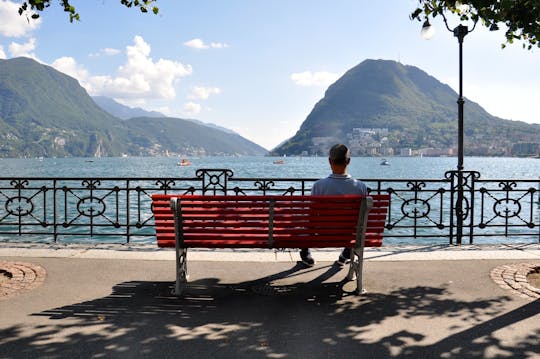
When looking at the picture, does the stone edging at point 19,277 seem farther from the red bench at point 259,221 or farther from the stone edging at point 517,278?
the stone edging at point 517,278

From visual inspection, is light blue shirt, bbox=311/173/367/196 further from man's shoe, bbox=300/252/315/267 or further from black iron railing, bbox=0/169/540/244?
black iron railing, bbox=0/169/540/244

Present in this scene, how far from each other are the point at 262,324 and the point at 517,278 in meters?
3.48

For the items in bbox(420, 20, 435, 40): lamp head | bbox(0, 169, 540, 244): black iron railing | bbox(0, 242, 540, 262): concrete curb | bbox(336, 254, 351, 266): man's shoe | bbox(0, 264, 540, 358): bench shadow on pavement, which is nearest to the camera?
bbox(0, 264, 540, 358): bench shadow on pavement

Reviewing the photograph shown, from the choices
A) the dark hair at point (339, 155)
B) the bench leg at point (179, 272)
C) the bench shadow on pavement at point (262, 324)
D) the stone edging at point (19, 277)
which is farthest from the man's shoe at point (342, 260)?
the stone edging at point (19, 277)

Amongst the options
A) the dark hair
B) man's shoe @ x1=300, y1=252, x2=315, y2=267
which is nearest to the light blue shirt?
the dark hair

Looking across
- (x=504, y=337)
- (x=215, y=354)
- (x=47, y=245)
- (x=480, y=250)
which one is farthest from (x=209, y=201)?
(x=480, y=250)

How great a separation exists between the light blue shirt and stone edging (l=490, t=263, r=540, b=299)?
1.99 m

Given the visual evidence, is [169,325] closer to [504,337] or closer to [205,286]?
[205,286]

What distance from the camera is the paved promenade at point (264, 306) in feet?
12.1

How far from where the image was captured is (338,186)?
18.6 ft

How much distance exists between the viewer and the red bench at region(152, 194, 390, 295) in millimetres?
4934

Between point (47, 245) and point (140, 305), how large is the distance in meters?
3.75

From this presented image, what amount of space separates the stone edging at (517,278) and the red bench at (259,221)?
1885mm

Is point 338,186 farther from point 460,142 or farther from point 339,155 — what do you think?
point 460,142
